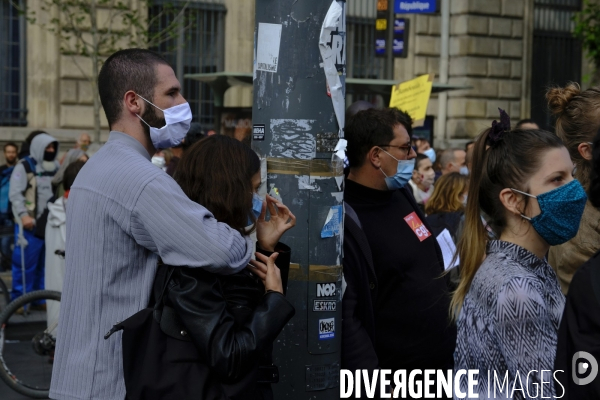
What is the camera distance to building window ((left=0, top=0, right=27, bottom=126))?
56.4 feet

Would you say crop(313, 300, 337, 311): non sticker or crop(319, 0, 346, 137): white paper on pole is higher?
crop(319, 0, 346, 137): white paper on pole

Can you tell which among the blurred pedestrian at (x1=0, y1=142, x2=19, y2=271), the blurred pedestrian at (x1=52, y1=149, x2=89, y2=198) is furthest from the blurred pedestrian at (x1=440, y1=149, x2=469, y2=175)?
the blurred pedestrian at (x1=0, y1=142, x2=19, y2=271)

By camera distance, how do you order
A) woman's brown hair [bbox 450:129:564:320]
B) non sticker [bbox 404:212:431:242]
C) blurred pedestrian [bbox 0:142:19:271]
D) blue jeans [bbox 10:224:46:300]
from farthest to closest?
blurred pedestrian [bbox 0:142:19:271] → blue jeans [bbox 10:224:46:300] → non sticker [bbox 404:212:431:242] → woman's brown hair [bbox 450:129:564:320]

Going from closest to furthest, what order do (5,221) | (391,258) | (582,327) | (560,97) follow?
(582,327), (560,97), (391,258), (5,221)

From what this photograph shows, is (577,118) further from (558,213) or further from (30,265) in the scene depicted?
(30,265)

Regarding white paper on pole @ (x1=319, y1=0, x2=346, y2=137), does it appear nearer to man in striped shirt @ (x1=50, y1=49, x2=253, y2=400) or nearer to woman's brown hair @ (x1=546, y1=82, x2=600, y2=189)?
man in striped shirt @ (x1=50, y1=49, x2=253, y2=400)

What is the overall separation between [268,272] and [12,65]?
50.5 ft

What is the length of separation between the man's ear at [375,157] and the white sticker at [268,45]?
4.15 ft

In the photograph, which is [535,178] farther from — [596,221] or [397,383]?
[397,383]

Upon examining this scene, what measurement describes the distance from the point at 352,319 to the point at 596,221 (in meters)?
1.02

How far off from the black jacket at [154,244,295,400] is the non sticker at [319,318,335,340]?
0.42 meters

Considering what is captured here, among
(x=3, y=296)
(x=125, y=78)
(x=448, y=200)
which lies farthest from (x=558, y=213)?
(x=3, y=296)

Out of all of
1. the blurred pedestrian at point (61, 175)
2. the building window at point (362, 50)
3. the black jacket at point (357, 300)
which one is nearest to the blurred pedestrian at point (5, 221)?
the blurred pedestrian at point (61, 175)

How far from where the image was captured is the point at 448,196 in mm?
6809
